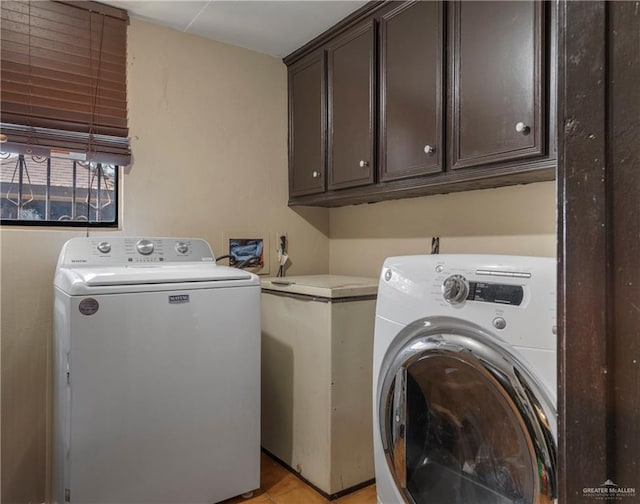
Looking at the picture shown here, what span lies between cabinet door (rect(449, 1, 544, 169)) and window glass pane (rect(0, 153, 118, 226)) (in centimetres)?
165

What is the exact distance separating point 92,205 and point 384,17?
164cm

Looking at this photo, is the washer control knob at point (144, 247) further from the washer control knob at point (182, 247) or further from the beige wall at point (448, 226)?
the beige wall at point (448, 226)

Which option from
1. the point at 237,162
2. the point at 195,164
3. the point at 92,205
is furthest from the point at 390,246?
the point at 92,205

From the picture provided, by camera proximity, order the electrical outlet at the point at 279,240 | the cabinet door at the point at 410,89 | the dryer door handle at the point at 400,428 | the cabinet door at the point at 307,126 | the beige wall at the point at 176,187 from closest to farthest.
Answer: the dryer door handle at the point at 400,428 < the cabinet door at the point at 410,89 < the beige wall at the point at 176,187 < the cabinet door at the point at 307,126 < the electrical outlet at the point at 279,240

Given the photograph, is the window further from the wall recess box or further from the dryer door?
the dryer door

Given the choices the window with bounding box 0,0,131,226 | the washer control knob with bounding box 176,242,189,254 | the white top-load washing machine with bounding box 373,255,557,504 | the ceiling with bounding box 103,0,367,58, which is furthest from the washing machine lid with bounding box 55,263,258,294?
the ceiling with bounding box 103,0,367,58

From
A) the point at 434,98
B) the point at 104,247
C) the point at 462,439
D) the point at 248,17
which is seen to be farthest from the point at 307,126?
the point at 462,439

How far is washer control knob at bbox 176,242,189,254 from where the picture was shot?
1.98 meters

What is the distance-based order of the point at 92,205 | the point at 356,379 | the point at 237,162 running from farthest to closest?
the point at 237,162 → the point at 92,205 → the point at 356,379

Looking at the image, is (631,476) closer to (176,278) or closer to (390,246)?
(176,278)

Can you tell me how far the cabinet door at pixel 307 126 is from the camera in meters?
2.28

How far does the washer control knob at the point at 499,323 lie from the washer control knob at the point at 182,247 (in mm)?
1458

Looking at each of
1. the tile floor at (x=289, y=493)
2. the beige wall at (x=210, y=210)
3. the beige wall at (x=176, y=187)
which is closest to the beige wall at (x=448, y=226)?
the beige wall at (x=210, y=210)

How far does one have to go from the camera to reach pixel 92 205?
79.3 inches
